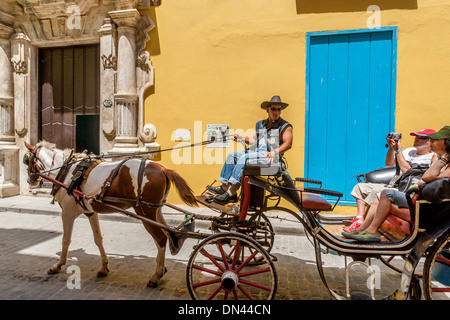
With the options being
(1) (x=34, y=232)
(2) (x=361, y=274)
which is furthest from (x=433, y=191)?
(1) (x=34, y=232)

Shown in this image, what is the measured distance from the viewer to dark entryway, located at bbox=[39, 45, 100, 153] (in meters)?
6.96

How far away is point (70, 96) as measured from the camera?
7.14 meters

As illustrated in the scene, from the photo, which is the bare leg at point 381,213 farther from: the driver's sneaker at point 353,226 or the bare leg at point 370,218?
the driver's sneaker at point 353,226

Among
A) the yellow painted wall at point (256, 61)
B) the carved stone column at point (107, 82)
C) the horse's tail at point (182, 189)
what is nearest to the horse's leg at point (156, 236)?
the horse's tail at point (182, 189)

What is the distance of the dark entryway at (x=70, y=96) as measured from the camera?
6.96 m

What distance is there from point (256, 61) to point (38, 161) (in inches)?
171

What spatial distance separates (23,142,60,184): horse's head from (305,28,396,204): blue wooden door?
4474 mm

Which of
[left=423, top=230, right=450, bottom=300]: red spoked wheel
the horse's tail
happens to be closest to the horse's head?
the horse's tail

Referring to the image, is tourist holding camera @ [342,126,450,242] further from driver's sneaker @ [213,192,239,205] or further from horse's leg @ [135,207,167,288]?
horse's leg @ [135,207,167,288]

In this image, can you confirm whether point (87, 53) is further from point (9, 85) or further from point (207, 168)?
point (207, 168)

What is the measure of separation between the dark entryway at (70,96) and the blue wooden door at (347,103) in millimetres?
5063

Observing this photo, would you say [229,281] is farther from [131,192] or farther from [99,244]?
[99,244]
